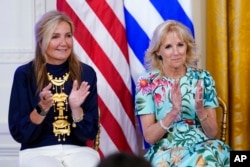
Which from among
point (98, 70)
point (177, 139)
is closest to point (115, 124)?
point (98, 70)

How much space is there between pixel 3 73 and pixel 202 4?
4.75ft

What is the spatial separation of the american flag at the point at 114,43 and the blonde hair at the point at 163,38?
30 centimetres

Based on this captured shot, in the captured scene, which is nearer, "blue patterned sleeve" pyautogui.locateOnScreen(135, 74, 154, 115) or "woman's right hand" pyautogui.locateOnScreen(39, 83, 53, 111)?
"woman's right hand" pyautogui.locateOnScreen(39, 83, 53, 111)

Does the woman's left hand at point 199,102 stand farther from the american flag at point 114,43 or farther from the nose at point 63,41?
the nose at point 63,41

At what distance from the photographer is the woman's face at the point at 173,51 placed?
2.73m

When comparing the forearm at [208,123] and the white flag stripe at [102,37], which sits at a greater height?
the white flag stripe at [102,37]

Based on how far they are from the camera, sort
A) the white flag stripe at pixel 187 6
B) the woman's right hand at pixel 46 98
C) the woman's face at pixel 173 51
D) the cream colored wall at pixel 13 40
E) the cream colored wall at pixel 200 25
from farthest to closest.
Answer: the cream colored wall at pixel 13 40
the cream colored wall at pixel 200 25
the white flag stripe at pixel 187 6
the woman's face at pixel 173 51
the woman's right hand at pixel 46 98

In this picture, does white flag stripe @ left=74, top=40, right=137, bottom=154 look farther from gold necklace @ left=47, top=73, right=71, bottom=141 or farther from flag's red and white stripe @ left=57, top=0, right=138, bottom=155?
gold necklace @ left=47, top=73, right=71, bottom=141

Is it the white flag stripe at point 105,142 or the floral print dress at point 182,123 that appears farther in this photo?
the white flag stripe at point 105,142

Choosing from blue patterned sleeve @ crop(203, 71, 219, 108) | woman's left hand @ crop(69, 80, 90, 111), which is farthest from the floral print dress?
woman's left hand @ crop(69, 80, 90, 111)

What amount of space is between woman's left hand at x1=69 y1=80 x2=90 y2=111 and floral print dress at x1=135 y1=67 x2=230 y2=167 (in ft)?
1.32

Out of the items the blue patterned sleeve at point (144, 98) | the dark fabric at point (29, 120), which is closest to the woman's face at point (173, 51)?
the blue patterned sleeve at point (144, 98)

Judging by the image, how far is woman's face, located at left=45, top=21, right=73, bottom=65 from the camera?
8.46 feet

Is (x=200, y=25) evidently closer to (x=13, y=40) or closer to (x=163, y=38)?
(x=163, y=38)
